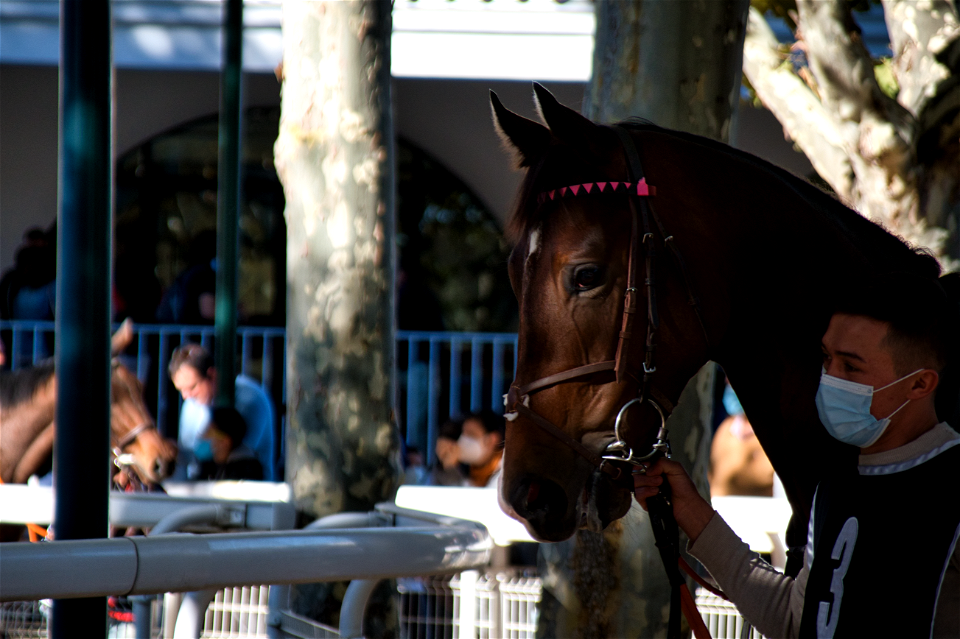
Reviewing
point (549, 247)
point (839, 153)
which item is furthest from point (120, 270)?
point (549, 247)

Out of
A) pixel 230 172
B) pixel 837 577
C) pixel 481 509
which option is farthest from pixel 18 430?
pixel 837 577

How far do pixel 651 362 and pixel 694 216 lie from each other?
0.32 m

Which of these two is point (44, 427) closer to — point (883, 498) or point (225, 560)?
point (225, 560)

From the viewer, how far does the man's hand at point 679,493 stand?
176 centimetres

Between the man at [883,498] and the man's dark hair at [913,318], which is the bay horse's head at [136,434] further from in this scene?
the man's dark hair at [913,318]

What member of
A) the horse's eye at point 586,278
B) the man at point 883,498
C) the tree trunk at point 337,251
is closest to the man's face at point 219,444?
the tree trunk at point 337,251

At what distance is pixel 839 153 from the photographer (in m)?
5.83

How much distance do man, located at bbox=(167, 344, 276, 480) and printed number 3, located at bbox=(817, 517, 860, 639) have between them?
14.8ft

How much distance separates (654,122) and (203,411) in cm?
437

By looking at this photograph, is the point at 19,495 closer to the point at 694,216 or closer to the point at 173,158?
the point at 694,216

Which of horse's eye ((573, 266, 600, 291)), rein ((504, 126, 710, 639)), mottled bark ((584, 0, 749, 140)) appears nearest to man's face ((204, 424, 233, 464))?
mottled bark ((584, 0, 749, 140))

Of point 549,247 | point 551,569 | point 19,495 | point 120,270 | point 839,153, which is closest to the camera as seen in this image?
point 549,247

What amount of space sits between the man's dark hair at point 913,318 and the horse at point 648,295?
18 cm

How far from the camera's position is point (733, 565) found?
1715 millimetres
